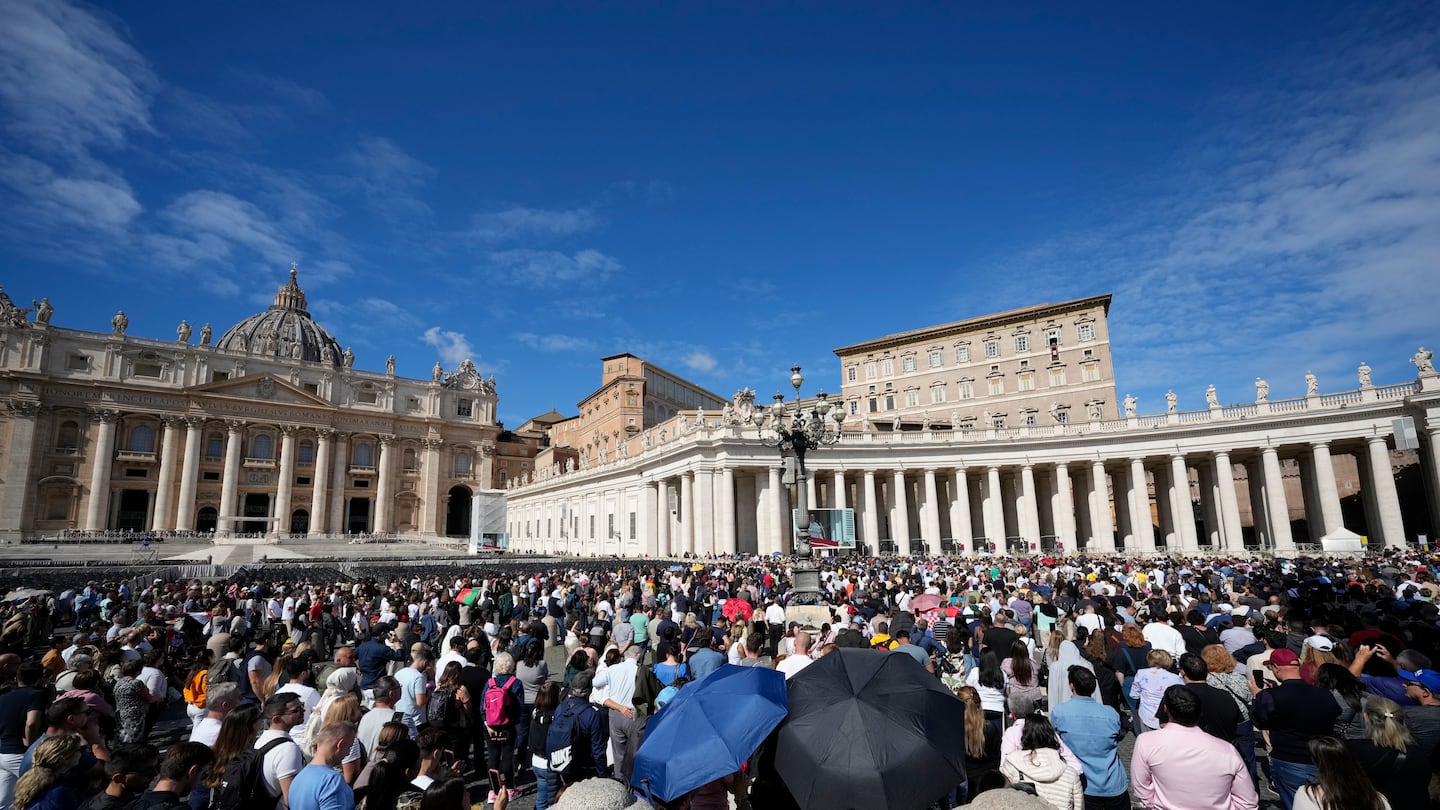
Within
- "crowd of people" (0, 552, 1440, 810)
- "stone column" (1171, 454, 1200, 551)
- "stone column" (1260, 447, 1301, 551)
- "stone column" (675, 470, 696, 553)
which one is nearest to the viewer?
"crowd of people" (0, 552, 1440, 810)

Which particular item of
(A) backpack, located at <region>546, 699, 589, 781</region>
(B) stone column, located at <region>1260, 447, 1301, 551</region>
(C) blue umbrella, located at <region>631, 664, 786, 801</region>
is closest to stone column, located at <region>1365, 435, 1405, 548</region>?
(B) stone column, located at <region>1260, 447, 1301, 551</region>

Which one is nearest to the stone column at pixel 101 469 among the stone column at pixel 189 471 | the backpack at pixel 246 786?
the stone column at pixel 189 471

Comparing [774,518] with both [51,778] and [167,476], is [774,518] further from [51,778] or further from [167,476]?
[167,476]

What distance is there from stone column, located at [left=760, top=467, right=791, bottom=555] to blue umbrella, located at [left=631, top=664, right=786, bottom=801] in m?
32.8

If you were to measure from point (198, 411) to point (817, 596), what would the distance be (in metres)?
69.6

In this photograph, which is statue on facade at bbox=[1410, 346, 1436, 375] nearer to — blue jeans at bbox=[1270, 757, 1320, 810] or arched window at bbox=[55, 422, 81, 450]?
blue jeans at bbox=[1270, 757, 1320, 810]

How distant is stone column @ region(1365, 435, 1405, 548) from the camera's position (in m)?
31.9

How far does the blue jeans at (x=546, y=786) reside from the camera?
562cm

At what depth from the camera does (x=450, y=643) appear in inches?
304

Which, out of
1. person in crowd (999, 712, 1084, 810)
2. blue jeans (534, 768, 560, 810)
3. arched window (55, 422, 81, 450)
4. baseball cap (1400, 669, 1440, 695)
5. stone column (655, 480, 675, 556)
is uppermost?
arched window (55, 422, 81, 450)

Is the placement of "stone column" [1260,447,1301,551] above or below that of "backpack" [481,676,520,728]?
above

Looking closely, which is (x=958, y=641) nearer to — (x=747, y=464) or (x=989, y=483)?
(x=747, y=464)

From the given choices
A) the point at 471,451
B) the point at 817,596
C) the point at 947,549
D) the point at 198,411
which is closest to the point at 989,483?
the point at 947,549

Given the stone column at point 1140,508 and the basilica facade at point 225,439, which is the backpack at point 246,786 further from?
the basilica facade at point 225,439
